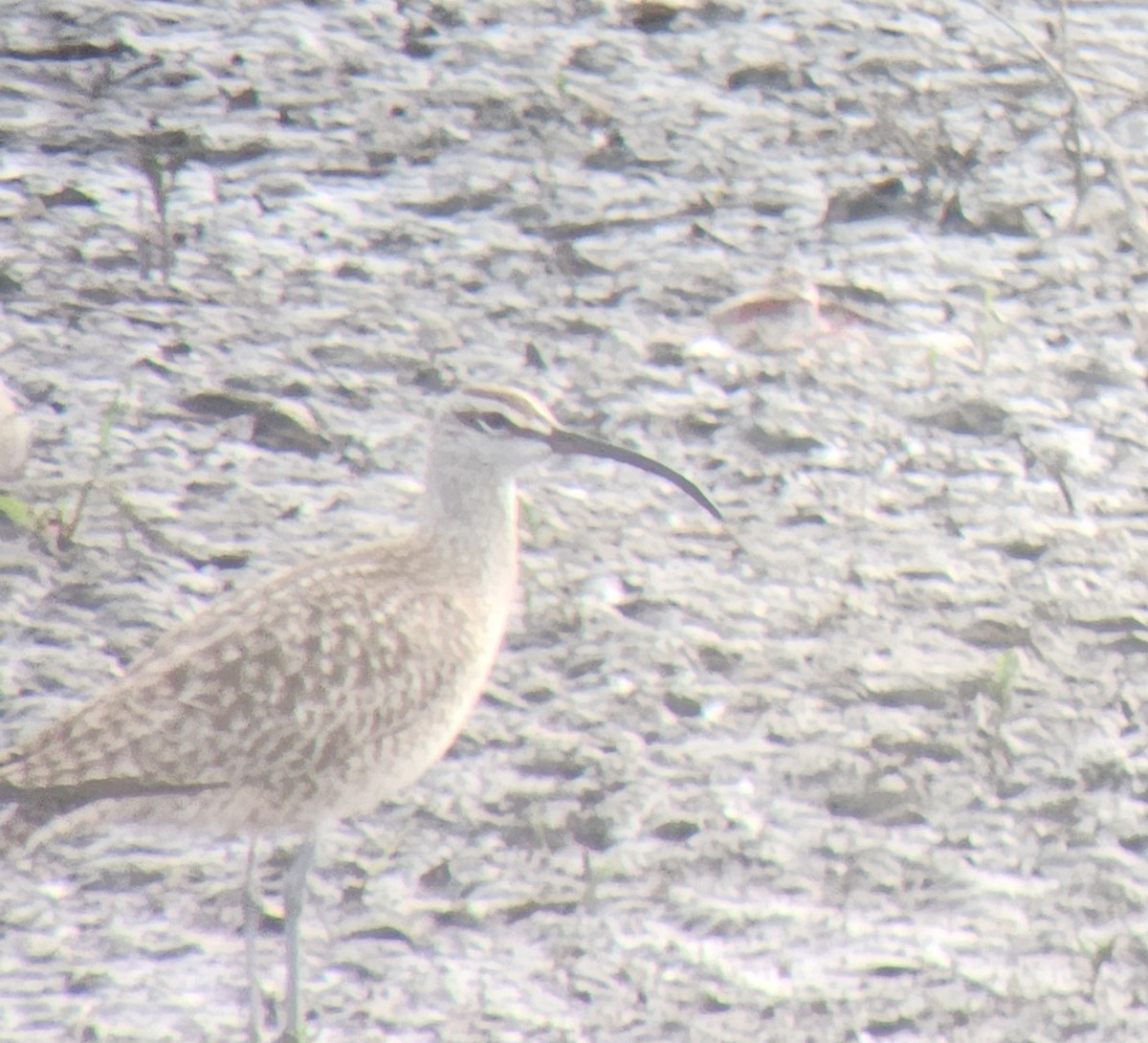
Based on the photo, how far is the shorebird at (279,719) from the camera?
4.57 meters

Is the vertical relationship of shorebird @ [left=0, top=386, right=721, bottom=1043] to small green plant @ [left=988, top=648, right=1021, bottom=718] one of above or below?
above

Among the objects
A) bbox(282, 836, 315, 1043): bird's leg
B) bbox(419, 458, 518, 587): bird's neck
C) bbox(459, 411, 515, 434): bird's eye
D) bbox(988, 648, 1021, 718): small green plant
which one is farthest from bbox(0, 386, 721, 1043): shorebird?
bbox(988, 648, 1021, 718): small green plant

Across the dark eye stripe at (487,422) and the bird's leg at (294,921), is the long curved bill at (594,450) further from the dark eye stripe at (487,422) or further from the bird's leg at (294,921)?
the bird's leg at (294,921)

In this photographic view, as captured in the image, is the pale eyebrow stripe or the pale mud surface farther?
the pale eyebrow stripe

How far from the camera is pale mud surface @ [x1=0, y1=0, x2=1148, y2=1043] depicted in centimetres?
499

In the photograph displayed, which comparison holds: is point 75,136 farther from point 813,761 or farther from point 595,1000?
point 595,1000

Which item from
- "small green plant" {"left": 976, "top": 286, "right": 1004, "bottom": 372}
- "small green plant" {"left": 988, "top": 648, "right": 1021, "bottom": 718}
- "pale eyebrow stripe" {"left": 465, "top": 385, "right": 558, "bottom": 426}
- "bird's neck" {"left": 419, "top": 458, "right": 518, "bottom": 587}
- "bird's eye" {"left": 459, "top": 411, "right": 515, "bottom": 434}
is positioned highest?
"pale eyebrow stripe" {"left": 465, "top": 385, "right": 558, "bottom": 426}

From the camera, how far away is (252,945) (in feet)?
15.3

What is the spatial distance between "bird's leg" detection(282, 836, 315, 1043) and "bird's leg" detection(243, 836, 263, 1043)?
0.06m

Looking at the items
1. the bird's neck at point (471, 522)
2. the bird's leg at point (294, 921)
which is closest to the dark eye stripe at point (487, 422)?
the bird's neck at point (471, 522)

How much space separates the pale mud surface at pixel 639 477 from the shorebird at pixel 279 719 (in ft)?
1.25

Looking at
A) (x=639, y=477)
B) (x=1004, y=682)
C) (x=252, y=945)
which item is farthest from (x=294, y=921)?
(x=639, y=477)

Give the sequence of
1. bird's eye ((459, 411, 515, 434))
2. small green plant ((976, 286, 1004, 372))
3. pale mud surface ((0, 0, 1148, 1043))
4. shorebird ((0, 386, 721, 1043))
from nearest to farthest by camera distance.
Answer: shorebird ((0, 386, 721, 1043)), pale mud surface ((0, 0, 1148, 1043)), bird's eye ((459, 411, 515, 434)), small green plant ((976, 286, 1004, 372))

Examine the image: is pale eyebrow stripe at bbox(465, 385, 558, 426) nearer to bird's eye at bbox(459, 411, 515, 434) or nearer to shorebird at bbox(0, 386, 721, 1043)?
bird's eye at bbox(459, 411, 515, 434)
